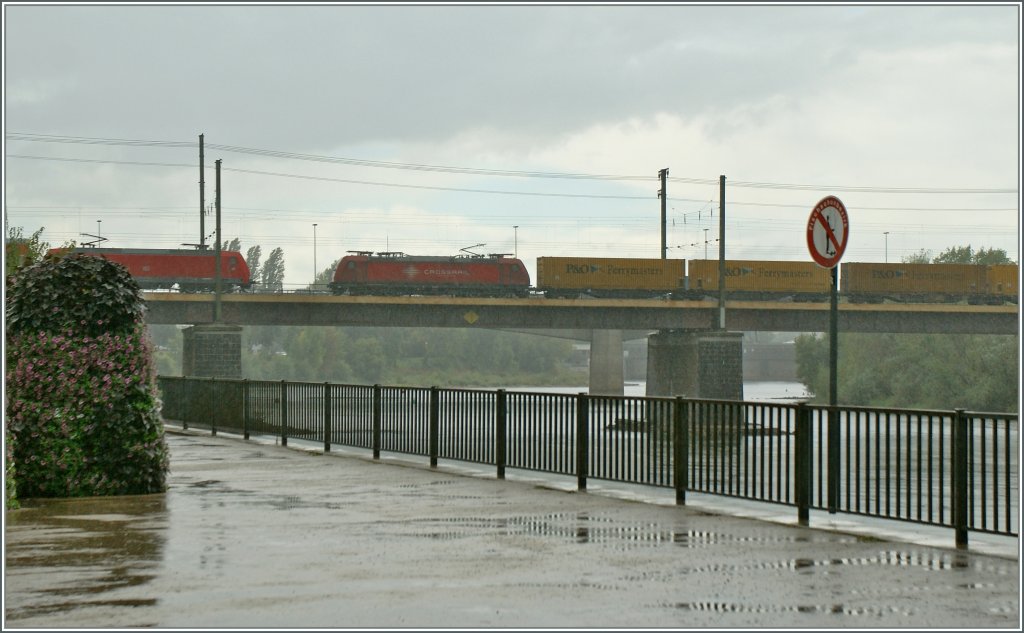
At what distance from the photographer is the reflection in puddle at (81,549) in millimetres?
8172

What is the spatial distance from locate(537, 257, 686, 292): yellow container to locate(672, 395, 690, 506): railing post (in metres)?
66.3

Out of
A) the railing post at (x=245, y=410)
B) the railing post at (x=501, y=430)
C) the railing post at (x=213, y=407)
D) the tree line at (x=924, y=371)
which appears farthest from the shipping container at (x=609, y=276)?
the railing post at (x=501, y=430)

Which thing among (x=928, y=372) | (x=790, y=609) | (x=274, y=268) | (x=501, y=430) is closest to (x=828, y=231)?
(x=501, y=430)

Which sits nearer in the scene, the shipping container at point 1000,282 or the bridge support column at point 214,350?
the bridge support column at point 214,350

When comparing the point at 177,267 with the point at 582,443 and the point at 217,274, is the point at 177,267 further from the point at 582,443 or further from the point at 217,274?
the point at 582,443

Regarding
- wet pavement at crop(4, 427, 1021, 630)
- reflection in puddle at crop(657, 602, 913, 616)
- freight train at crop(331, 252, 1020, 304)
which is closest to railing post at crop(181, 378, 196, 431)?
wet pavement at crop(4, 427, 1021, 630)

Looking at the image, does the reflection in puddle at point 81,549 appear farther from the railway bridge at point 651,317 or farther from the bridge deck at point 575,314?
the bridge deck at point 575,314

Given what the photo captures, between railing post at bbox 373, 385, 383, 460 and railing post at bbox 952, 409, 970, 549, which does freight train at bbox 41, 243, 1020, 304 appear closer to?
railing post at bbox 373, 385, 383, 460

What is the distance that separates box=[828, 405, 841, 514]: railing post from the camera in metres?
12.0

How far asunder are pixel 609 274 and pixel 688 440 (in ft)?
224

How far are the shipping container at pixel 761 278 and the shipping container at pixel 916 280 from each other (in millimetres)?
2009

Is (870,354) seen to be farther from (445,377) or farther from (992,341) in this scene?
(445,377)

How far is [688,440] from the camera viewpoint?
13758mm

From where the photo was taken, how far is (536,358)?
19712cm
